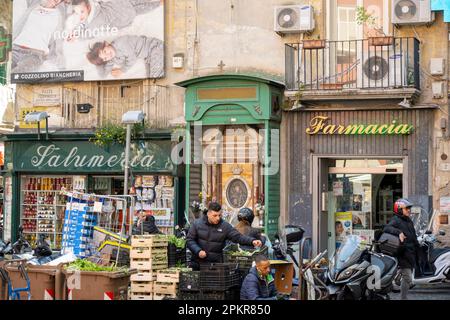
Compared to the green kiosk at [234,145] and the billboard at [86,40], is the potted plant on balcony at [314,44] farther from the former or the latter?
the billboard at [86,40]

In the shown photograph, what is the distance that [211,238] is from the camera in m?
14.2

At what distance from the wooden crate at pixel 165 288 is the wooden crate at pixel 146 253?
0.54 meters

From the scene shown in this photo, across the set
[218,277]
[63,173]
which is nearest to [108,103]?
[63,173]

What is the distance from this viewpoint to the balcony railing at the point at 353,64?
20.2 metres

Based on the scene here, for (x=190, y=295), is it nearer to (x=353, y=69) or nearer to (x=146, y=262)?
(x=146, y=262)

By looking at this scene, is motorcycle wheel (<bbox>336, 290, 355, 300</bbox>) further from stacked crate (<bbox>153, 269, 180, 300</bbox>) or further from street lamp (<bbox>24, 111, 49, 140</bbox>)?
street lamp (<bbox>24, 111, 49, 140</bbox>)

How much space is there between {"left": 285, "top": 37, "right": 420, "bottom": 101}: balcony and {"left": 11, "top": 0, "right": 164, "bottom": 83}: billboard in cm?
388

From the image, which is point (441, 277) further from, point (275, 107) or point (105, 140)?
point (105, 140)

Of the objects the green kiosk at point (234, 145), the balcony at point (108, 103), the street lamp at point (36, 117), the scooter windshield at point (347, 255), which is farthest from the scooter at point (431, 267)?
the street lamp at point (36, 117)

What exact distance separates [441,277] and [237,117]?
21.1ft

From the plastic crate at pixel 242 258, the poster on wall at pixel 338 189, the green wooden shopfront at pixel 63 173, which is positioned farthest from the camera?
the green wooden shopfront at pixel 63 173

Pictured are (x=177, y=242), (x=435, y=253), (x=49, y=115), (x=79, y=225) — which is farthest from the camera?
(x=49, y=115)

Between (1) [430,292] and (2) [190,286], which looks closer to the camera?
(2) [190,286]

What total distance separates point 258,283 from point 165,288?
2.03 meters
